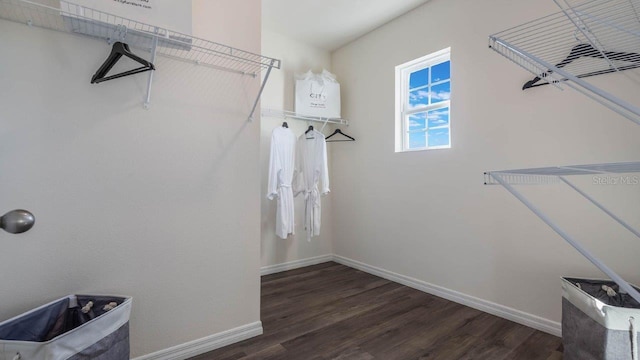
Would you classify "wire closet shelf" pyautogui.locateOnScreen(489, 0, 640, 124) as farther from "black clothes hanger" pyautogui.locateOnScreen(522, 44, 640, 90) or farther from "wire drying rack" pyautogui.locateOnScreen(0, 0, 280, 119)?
"wire drying rack" pyautogui.locateOnScreen(0, 0, 280, 119)

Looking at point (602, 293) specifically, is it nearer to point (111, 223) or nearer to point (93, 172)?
point (111, 223)

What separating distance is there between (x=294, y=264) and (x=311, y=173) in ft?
3.77

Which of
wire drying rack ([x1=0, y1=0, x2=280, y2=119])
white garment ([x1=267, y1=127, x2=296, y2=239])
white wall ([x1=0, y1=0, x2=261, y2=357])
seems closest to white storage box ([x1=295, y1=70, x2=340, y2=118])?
white garment ([x1=267, y1=127, x2=296, y2=239])

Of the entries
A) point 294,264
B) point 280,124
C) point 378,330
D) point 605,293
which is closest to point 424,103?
point 280,124

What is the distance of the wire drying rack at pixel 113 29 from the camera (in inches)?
51.9

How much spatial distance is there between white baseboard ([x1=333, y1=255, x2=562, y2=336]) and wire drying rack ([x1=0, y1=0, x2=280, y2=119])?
2492 millimetres

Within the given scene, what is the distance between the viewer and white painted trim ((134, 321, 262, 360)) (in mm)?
1678

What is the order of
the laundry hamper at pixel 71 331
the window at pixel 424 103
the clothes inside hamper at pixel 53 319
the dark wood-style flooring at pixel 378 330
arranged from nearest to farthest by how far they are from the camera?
the laundry hamper at pixel 71 331, the clothes inside hamper at pixel 53 319, the dark wood-style flooring at pixel 378 330, the window at pixel 424 103

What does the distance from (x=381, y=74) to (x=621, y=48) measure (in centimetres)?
190

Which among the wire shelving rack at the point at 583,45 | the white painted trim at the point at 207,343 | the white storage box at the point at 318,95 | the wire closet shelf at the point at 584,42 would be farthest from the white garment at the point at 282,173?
the wire closet shelf at the point at 584,42

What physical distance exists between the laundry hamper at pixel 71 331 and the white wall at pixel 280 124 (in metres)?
1.99

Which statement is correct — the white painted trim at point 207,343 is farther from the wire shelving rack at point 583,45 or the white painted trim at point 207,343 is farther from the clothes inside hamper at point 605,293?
the clothes inside hamper at point 605,293

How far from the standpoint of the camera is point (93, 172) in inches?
59.6

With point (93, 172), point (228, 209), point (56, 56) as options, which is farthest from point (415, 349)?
point (56, 56)
